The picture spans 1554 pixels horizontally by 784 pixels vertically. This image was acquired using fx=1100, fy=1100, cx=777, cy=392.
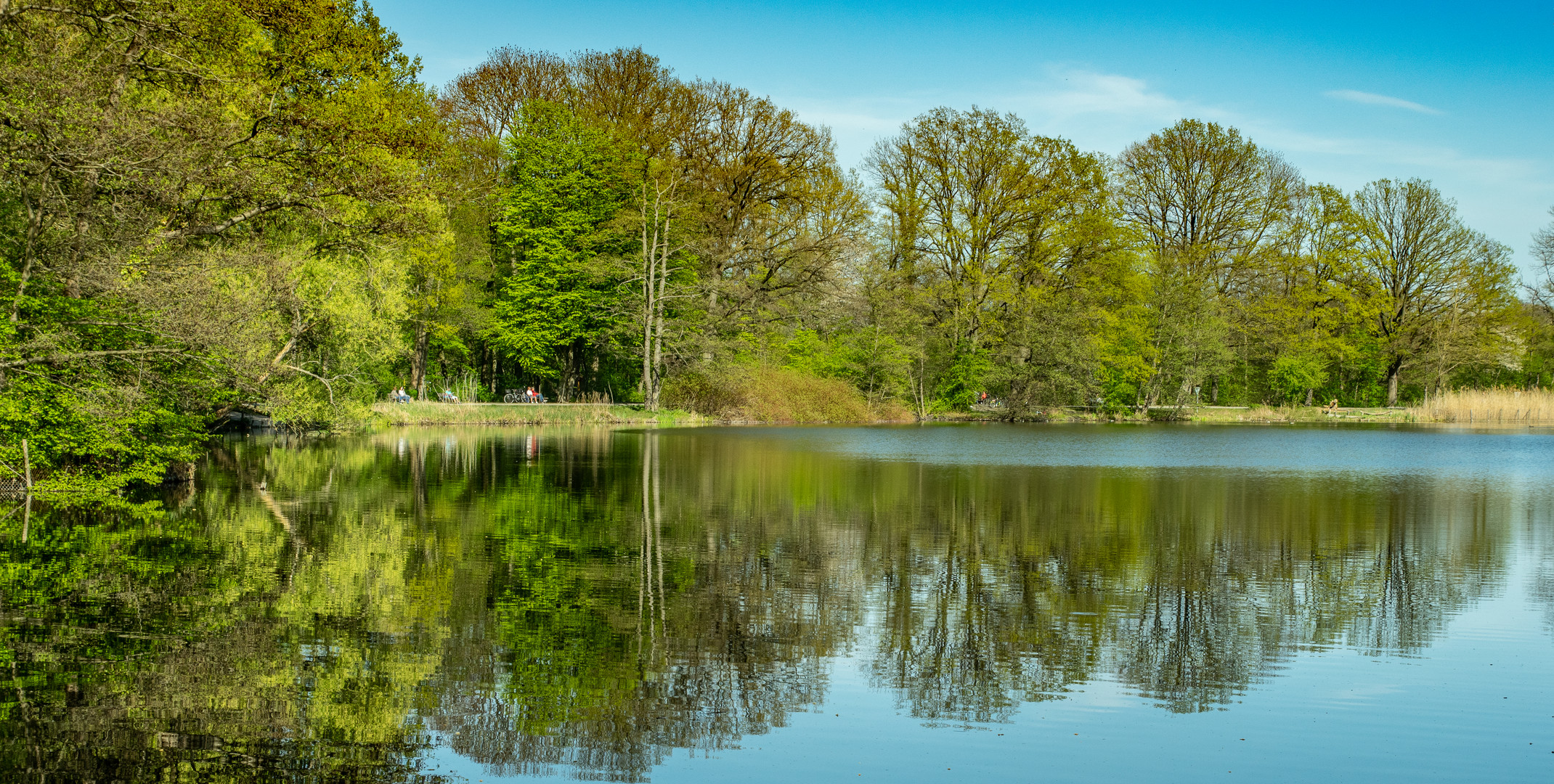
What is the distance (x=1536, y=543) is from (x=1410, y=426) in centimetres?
3707

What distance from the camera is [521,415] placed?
41750mm

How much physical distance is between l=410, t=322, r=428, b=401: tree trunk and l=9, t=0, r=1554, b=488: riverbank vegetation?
14 centimetres

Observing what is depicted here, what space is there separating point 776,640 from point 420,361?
138 feet

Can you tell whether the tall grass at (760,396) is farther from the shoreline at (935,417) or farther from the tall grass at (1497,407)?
the tall grass at (1497,407)

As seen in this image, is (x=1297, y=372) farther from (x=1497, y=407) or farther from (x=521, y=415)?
(x=521, y=415)

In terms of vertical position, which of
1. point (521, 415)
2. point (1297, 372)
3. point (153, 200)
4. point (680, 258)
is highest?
point (680, 258)

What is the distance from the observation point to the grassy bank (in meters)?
39.9

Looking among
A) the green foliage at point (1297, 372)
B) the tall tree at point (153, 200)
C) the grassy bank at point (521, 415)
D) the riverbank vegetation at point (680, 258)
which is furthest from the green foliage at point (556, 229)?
the green foliage at point (1297, 372)

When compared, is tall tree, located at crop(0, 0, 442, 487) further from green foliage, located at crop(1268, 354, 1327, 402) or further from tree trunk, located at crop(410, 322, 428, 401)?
green foliage, located at crop(1268, 354, 1327, 402)

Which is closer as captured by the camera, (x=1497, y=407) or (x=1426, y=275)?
(x=1497, y=407)

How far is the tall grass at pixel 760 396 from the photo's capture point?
45.2m

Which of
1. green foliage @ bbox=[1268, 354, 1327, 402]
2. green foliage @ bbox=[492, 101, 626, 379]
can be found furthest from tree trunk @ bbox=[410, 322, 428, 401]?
green foliage @ bbox=[1268, 354, 1327, 402]

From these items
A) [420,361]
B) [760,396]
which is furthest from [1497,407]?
[420,361]

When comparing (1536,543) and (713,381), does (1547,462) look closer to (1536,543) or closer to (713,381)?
A: (1536,543)
